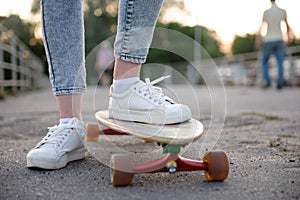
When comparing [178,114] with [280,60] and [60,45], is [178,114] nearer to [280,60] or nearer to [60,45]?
[60,45]

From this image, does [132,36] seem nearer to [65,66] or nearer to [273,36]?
[65,66]

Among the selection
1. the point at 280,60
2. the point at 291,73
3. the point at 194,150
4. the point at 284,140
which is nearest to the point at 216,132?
the point at 284,140

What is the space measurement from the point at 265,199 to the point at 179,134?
260 millimetres

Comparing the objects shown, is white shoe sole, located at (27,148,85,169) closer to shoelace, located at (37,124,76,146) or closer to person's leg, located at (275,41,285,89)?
shoelace, located at (37,124,76,146)

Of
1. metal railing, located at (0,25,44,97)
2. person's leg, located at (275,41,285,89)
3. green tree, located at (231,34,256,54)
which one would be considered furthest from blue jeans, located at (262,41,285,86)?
green tree, located at (231,34,256,54)

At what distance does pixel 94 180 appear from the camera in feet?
3.57

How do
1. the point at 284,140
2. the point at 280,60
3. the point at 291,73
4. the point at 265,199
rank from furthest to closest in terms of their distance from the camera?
1. the point at 291,73
2. the point at 280,60
3. the point at 284,140
4. the point at 265,199

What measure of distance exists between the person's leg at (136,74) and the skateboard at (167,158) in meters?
0.04

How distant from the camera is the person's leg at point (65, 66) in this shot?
1242mm

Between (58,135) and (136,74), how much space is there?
0.33 meters

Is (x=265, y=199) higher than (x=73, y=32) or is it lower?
lower

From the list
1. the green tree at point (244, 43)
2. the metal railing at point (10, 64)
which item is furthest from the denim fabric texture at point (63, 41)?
the green tree at point (244, 43)

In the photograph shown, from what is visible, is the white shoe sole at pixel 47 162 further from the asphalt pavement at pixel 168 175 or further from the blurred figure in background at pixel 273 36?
the blurred figure in background at pixel 273 36

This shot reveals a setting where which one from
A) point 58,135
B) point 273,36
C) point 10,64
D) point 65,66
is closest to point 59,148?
point 58,135
